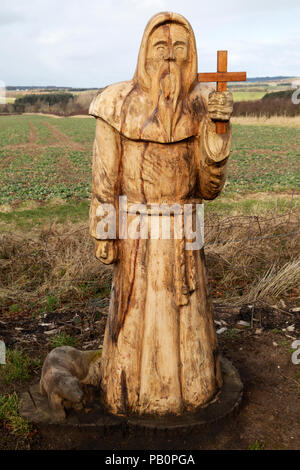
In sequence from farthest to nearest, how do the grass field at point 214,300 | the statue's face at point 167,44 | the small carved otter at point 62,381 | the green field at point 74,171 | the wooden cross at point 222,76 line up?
1. the green field at point 74,171
2. the grass field at point 214,300
3. the small carved otter at point 62,381
4. the statue's face at point 167,44
5. the wooden cross at point 222,76

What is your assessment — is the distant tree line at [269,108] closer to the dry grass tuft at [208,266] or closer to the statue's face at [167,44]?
the dry grass tuft at [208,266]

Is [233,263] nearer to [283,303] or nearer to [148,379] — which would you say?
[283,303]

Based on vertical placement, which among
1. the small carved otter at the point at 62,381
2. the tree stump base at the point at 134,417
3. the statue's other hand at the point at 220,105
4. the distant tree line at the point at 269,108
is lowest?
the tree stump base at the point at 134,417

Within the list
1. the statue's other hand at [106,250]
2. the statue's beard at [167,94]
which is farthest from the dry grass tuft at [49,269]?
the statue's beard at [167,94]

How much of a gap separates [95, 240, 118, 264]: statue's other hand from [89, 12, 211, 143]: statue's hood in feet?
2.21

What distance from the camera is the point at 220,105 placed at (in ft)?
7.92

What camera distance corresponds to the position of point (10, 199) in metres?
12.1

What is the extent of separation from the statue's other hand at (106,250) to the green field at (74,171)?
6.46 m

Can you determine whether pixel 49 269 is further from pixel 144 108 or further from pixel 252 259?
pixel 144 108

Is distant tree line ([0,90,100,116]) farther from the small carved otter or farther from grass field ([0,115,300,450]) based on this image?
the small carved otter

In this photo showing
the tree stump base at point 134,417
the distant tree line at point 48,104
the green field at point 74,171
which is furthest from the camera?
the distant tree line at point 48,104

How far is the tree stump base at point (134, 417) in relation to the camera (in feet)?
9.44

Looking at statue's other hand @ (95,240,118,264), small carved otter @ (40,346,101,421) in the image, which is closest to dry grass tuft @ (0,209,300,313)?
small carved otter @ (40,346,101,421)

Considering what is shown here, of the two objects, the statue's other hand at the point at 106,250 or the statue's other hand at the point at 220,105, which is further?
the statue's other hand at the point at 106,250
